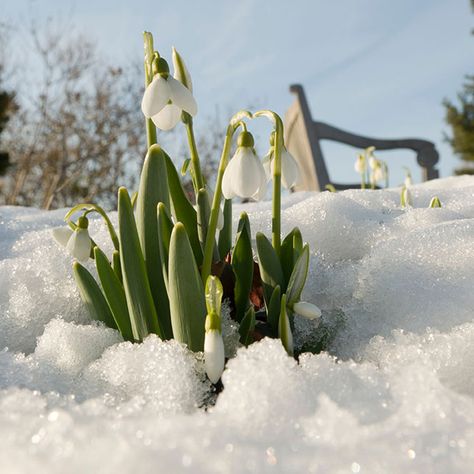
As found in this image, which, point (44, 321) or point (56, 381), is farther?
point (44, 321)

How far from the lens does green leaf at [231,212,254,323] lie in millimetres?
598

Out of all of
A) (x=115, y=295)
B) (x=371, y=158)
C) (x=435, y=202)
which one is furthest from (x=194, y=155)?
(x=371, y=158)

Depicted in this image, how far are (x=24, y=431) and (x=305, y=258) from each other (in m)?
0.27

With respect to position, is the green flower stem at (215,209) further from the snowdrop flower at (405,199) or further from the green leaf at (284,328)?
the snowdrop flower at (405,199)

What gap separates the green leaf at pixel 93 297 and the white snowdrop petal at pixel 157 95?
0.59 ft

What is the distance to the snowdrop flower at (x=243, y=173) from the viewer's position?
53 centimetres

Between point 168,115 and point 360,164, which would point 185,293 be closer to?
point 168,115

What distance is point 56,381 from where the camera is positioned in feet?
1.74

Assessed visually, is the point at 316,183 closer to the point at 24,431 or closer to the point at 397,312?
the point at 397,312

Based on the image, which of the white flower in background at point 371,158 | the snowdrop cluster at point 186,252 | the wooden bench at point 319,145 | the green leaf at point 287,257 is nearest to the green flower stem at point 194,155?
the snowdrop cluster at point 186,252

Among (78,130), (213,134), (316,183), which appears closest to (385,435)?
(316,183)

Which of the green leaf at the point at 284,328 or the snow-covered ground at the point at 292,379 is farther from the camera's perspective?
the green leaf at the point at 284,328

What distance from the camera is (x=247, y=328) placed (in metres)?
0.56

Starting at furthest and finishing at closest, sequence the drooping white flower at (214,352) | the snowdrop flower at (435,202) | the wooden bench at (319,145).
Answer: the wooden bench at (319,145) < the snowdrop flower at (435,202) < the drooping white flower at (214,352)
